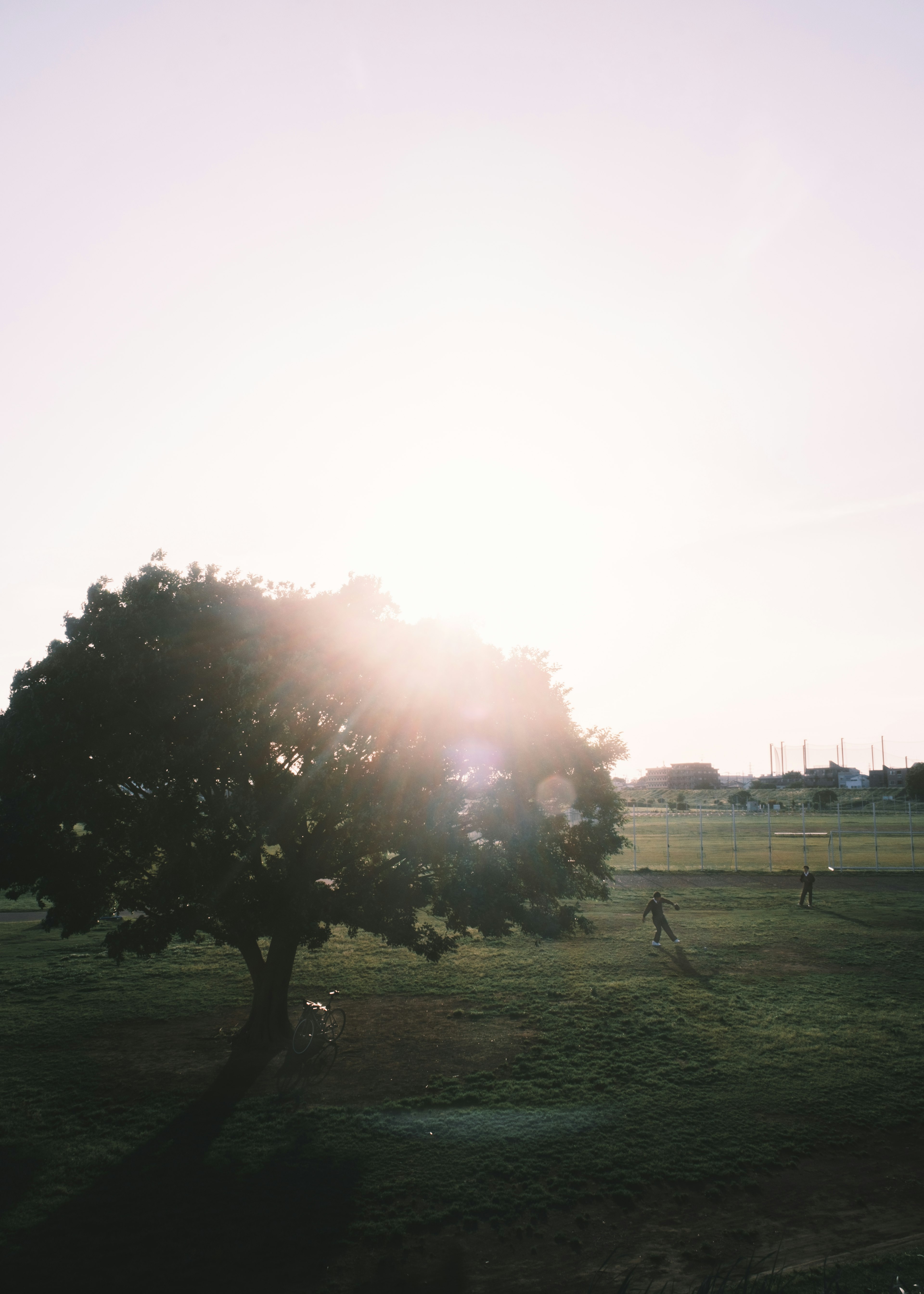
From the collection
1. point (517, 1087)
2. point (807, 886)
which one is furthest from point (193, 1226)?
point (807, 886)

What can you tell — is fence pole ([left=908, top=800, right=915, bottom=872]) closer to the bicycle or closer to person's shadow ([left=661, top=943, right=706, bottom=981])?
person's shadow ([left=661, top=943, right=706, bottom=981])

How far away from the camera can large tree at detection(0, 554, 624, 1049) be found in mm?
14906

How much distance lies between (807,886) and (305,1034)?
27792 mm

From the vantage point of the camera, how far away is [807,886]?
36656 mm

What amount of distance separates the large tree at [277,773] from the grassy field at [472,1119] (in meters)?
2.96

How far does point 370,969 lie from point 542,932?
12426mm

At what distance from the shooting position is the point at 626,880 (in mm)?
45938

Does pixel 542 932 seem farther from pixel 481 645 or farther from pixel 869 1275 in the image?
pixel 869 1275

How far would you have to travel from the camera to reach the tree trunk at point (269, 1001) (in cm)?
1750

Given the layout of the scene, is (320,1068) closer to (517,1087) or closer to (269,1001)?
(269,1001)

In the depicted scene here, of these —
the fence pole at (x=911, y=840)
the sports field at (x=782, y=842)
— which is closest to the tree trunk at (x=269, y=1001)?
the sports field at (x=782, y=842)

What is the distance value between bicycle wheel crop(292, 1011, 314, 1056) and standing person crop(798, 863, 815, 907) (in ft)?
89.0

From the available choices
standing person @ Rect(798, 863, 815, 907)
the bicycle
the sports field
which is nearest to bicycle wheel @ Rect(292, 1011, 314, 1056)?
the bicycle

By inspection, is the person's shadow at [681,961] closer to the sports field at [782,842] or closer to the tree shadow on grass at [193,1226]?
the sports field at [782,842]
